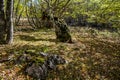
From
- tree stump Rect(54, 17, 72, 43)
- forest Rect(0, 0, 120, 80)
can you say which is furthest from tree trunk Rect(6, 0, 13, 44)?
tree stump Rect(54, 17, 72, 43)

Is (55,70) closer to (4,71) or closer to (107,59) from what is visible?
(4,71)

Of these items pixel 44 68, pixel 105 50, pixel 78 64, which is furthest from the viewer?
pixel 105 50

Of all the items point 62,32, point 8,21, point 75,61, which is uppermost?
point 8,21

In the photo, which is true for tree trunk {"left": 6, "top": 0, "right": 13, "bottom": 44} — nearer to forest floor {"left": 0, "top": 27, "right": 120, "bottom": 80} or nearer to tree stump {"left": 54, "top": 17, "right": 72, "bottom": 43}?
forest floor {"left": 0, "top": 27, "right": 120, "bottom": 80}

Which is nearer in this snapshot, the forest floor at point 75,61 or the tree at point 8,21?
the forest floor at point 75,61

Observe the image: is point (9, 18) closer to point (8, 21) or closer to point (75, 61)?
point (8, 21)

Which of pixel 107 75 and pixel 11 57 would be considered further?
pixel 107 75

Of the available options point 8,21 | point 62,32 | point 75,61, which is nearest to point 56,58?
point 75,61

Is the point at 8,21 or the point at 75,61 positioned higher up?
the point at 8,21

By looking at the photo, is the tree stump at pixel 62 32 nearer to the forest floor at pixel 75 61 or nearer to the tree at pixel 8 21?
the forest floor at pixel 75 61

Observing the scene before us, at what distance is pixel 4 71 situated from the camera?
768 cm

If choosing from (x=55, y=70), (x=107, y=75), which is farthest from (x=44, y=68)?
(x=107, y=75)

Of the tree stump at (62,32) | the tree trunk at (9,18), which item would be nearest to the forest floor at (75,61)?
the tree trunk at (9,18)

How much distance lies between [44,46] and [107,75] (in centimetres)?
401
